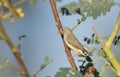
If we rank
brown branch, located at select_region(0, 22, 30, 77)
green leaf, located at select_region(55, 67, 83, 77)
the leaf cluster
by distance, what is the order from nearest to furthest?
brown branch, located at select_region(0, 22, 30, 77) < green leaf, located at select_region(55, 67, 83, 77) < the leaf cluster

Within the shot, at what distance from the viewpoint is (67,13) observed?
50 centimetres

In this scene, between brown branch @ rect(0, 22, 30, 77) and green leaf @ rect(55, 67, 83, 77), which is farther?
green leaf @ rect(55, 67, 83, 77)

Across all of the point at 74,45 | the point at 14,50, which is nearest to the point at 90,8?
the point at 74,45

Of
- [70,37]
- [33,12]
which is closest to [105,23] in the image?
[33,12]

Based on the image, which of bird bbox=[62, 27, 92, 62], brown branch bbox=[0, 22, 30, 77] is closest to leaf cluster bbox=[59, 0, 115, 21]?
bird bbox=[62, 27, 92, 62]

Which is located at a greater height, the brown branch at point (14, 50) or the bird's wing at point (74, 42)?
the brown branch at point (14, 50)

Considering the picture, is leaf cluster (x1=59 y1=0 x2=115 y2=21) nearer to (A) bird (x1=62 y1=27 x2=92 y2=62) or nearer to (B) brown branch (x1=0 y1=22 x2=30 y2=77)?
(A) bird (x1=62 y1=27 x2=92 y2=62)

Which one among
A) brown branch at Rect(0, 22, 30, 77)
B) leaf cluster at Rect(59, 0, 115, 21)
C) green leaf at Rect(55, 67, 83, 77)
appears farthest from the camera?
leaf cluster at Rect(59, 0, 115, 21)

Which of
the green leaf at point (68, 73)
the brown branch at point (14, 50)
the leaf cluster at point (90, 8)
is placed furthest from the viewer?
the leaf cluster at point (90, 8)

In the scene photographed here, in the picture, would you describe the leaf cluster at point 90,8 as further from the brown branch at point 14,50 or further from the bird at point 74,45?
the brown branch at point 14,50

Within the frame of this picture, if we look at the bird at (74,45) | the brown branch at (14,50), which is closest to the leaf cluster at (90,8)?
the bird at (74,45)

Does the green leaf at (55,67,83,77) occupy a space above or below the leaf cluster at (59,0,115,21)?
below

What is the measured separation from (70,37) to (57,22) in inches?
6.0

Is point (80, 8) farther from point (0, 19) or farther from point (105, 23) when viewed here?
point (105, 23)
